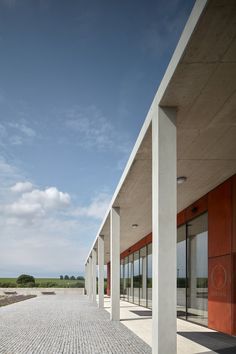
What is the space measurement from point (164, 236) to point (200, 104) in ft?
6.40

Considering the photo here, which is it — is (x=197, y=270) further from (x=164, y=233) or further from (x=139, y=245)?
(x=139, y=245)

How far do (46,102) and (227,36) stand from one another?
15223mm

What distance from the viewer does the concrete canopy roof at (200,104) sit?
506 centimetres

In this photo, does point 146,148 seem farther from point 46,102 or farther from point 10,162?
point 10,162

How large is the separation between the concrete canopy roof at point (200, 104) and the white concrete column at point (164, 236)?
0.36 metres

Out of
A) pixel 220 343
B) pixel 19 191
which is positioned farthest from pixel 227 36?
pixel 19 191

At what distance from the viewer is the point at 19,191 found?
4603cm

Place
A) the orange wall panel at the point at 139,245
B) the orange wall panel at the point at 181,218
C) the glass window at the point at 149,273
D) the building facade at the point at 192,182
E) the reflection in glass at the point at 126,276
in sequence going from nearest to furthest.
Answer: the building facade at the point at 192,182, the orange wall panel at the point at 181,218, the glass window at the point at 149,273, the orange wall panel at the point at 139,245, the reflection in glass at the point at 126,276

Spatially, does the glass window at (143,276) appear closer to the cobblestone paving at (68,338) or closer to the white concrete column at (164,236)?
the cobblestone paving at (68,338)

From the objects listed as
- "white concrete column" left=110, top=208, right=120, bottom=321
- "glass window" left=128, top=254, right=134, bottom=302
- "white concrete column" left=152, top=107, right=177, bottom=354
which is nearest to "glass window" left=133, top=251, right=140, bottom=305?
"glass window" left=128, top=254, right=134, bottom=302

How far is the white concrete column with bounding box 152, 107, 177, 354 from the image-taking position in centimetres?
712

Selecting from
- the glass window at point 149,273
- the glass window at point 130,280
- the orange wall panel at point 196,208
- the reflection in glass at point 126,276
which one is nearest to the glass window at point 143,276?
the glass window at point 149,273

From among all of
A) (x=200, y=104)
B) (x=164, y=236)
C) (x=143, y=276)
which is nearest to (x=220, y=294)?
(x=164, y=236)

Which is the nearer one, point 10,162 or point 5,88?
point 5,88
